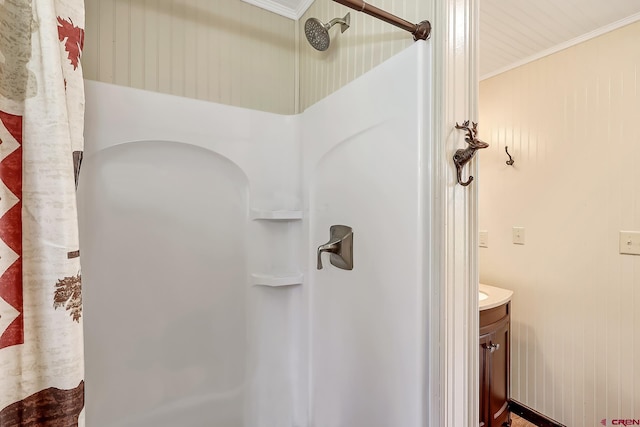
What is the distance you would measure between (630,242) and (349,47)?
1722 millimetres

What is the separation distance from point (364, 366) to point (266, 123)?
121cm

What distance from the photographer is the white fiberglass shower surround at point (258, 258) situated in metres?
0.96

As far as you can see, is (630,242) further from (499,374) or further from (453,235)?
(453,235)

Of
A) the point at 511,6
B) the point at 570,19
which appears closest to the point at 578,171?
the point at 570,19

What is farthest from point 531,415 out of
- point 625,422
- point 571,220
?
point 571,220

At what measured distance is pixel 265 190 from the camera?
1.55 meters

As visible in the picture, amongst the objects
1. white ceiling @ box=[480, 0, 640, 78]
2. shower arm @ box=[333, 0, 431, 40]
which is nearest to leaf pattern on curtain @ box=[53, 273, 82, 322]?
shower arm @ box=[333, 0, 431, 40]

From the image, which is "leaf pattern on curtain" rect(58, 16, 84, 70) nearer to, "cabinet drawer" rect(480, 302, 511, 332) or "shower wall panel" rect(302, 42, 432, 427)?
"shower wall panel" rect(302, 42, 432, 427)

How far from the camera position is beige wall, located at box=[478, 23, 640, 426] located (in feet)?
5.09

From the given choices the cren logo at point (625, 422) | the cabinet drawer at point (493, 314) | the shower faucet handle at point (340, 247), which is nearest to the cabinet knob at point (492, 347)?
the cabinet drawer at point (493, 314)

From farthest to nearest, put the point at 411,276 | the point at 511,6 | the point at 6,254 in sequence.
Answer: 1. the point at 511,6
2. the point at 411,276
3. the point at 6,254

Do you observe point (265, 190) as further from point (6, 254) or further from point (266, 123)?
point (6, 254)

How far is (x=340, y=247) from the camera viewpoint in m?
1.24

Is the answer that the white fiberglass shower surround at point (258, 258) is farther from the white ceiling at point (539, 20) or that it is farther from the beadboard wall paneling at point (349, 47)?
the white ceiling at point (539, 20)
